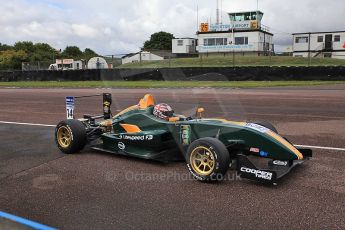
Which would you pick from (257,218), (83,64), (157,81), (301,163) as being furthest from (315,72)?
(83,64)

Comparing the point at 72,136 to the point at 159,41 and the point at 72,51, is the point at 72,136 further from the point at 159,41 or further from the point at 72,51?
the point at 72,51

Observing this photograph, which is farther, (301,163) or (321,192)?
(301,163)

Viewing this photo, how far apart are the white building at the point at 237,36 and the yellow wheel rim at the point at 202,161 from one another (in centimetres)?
5824

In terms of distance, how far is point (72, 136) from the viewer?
638cm

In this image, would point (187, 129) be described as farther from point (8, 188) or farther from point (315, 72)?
point (315, 72)

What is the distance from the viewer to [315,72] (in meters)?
25.9

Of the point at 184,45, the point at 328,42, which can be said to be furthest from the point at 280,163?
the point at 184,45

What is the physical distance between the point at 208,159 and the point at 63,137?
295 cm

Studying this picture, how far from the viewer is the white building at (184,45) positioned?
2756 inches

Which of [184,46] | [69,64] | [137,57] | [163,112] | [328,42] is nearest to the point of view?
[163,112]

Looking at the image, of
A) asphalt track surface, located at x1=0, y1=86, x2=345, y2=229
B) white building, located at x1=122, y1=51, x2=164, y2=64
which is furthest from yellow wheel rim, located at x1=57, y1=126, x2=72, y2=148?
white building, located at x1=122, y1=51, x2=164, y2=64

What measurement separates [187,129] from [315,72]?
22733mm

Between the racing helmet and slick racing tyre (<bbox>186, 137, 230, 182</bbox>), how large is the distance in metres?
1.02

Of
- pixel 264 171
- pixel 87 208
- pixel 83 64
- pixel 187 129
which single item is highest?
pixel 83 64
